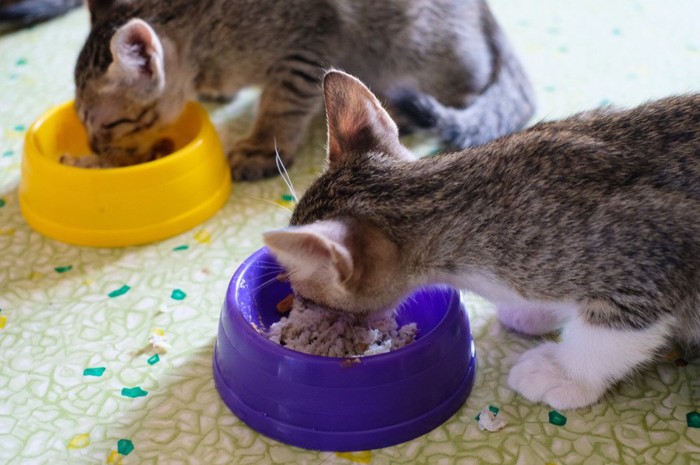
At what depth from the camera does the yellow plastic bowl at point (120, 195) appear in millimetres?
2186

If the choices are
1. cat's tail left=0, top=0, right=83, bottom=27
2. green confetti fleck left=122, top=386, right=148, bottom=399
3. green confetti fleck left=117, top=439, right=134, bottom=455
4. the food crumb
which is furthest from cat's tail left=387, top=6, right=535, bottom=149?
cat's tail left=0, top=0, right=83, bottom=27

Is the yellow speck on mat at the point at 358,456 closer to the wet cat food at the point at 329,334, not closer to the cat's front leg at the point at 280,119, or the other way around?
the wet cat food at the point at 329,334

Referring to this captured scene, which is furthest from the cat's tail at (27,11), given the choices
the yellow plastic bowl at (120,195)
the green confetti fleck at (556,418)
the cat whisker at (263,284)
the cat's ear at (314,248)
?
the green confetti fleck at (556,418)

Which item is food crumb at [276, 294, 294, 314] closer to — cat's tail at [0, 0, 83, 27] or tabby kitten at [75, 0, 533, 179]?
tabby kitten at [75, 0, 533, 179]

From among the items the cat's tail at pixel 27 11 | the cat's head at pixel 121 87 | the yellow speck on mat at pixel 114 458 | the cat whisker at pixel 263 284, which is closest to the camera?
the yellow speck on mat at pixel 114 458

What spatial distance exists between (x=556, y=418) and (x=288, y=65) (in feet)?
4.81

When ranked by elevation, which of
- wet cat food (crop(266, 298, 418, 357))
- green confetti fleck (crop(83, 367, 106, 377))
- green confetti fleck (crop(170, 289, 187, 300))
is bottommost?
green confetti fleck (crop(170, 289, 187, 300))

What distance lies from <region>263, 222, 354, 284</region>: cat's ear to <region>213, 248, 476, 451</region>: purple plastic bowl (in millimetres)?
212

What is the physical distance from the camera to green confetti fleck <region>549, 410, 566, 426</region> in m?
1.69

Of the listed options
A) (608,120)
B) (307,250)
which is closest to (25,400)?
(307,250)

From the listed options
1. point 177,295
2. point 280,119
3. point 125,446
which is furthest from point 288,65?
point 125,446

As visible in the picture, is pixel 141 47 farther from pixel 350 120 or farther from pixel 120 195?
pixel 350 120

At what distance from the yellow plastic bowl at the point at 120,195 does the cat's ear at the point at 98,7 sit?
1.28 ft

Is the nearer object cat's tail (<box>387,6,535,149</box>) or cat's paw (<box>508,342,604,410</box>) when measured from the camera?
cat's paw (<box>508,342,604,410</box>)
